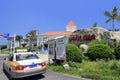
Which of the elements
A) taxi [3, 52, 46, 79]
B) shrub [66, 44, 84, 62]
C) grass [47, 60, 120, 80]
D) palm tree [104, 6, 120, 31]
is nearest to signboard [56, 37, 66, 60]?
shrub [66, 44, 84, 62]

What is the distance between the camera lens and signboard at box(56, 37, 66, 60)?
15303mm

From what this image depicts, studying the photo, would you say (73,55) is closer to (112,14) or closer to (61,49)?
(61,49)

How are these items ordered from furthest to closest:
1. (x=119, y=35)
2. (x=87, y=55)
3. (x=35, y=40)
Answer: (x=35, y=40) → (x=119, y=35) → (x=87, y=55)

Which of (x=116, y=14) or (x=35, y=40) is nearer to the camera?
(x=116, y=14)

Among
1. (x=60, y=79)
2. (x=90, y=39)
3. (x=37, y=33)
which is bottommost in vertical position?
(x=60, y=79)

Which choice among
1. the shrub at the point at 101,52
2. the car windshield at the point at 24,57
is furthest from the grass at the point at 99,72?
the shrub at the point at 101,52

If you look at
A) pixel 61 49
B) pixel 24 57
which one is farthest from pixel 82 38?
pixel 24 57

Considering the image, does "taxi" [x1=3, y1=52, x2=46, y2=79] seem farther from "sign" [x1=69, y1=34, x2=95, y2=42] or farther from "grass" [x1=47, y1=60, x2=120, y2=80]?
"sign" [x1=69, y1=34, x2=95, y2=42]

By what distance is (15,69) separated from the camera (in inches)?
423

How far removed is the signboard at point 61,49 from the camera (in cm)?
1530

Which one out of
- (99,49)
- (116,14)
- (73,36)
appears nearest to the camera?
(99,49)

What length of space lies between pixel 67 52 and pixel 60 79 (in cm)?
532

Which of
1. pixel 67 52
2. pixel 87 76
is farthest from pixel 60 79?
pixel 67 52

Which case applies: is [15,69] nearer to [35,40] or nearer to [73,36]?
[73,36]
